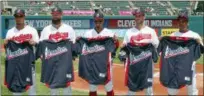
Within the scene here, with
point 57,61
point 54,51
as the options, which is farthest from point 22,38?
point 57,61

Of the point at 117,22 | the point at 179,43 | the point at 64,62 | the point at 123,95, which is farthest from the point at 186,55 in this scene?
the point at 117,22

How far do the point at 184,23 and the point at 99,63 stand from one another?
173 cm

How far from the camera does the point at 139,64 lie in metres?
7.63

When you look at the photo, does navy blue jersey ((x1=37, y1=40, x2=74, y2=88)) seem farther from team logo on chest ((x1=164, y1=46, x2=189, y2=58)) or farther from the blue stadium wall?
the blue stadium wall

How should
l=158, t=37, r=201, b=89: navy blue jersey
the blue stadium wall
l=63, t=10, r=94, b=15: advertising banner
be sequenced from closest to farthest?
l=158, t=37, r=201, b=89: navy blue jersey, the blue stadium wall, l=63, t=10, r=94, b=15: advertising banner

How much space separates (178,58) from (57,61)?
86.9 inches

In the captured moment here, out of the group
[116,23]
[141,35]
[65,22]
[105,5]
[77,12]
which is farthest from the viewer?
[105,5]

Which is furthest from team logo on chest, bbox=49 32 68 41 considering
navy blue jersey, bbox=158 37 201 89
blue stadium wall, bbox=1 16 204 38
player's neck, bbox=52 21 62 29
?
blue stadium wall, bbox=1 16 204 38

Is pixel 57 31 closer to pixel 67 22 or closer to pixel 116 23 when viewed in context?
pixel 67 22

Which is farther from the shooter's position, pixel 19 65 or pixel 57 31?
pixel 19 65

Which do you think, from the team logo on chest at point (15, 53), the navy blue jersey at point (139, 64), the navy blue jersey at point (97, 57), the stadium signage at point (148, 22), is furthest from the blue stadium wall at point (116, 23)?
the navy blue jersey at point (139, 64)

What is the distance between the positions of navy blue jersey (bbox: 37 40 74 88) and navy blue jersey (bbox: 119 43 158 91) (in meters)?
0.99

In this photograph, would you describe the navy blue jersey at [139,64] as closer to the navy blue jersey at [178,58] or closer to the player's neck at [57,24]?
the navy blue jersey at [178,58]

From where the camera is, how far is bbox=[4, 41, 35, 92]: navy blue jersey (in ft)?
25.2
